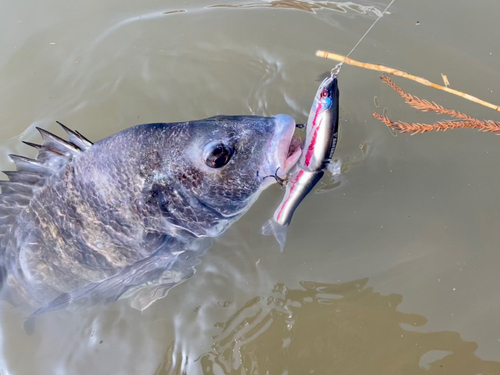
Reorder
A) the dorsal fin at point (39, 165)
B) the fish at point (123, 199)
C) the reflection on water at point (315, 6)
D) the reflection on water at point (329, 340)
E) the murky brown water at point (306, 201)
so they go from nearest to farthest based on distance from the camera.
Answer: the fish at point (123, 199) → the dorsal fin at point (39, 165) → the reflection on water at point (329, 340) → the murky brown water at point (306, 201) → the reflection on water at point (315, 6)

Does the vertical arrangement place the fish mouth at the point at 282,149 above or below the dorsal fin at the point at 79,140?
below

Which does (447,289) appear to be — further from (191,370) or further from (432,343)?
(191,370)

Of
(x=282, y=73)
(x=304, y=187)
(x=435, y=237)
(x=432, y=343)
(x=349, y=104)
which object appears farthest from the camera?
(x=282, y=73)

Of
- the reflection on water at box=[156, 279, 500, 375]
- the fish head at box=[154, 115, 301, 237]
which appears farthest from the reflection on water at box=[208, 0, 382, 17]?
the reflection on water at box=[156, 279, 500, 375]

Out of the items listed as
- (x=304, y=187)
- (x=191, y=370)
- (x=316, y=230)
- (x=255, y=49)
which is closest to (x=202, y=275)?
(x=191, y=370)

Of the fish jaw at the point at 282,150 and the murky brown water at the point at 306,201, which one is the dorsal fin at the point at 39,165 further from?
the fish jaw at the point at 282,150

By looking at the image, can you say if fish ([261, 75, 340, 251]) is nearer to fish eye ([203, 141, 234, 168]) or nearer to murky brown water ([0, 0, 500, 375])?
fish eye ([203, 141, 234, 168])

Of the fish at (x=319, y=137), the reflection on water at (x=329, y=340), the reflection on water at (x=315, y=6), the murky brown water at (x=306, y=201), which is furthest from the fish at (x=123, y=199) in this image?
the reflection on water at (x=315, y=6)
